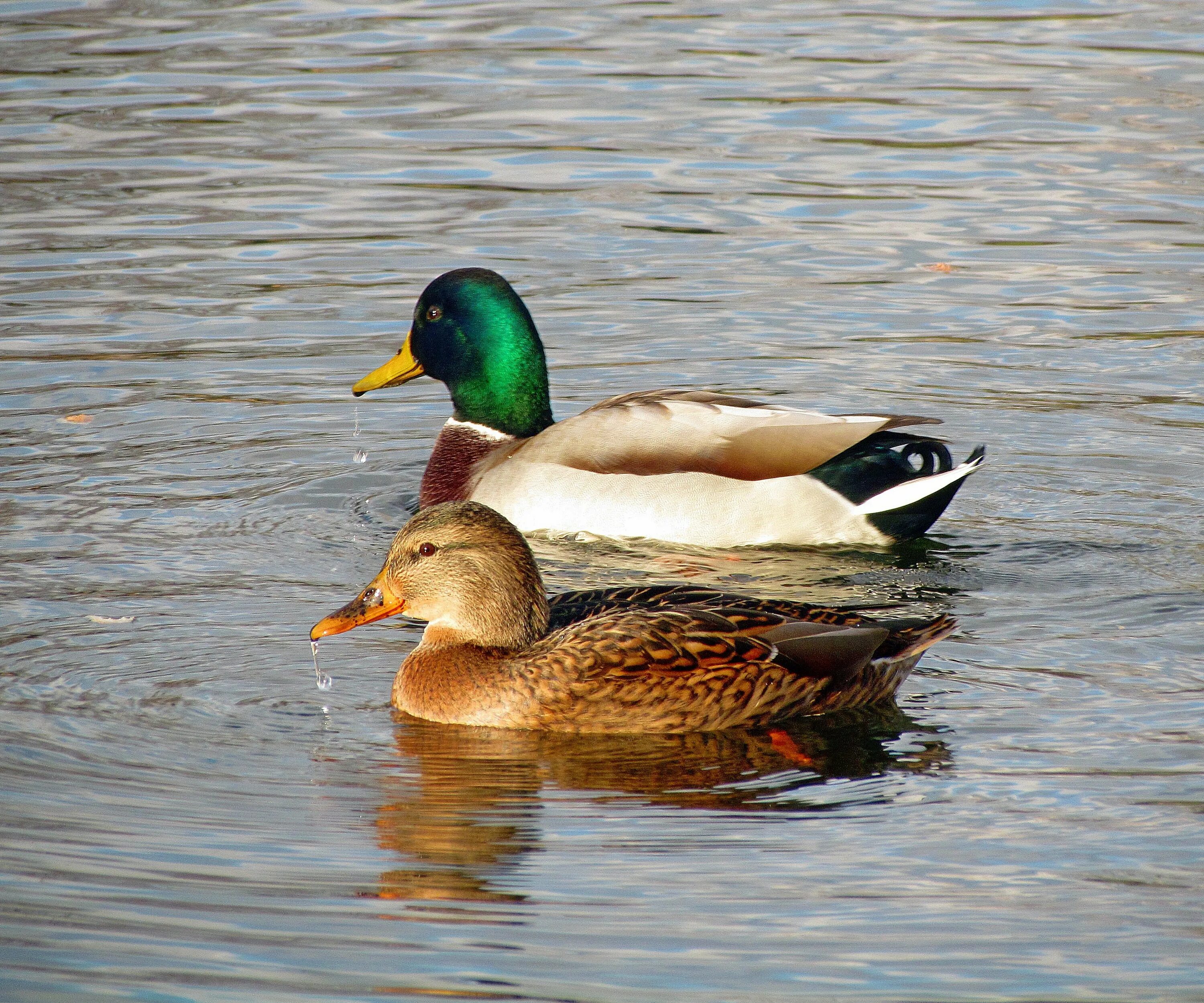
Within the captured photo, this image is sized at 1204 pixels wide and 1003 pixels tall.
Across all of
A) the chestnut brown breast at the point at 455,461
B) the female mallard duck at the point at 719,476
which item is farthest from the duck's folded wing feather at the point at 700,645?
the chestnut brown breast at the point at 455,461

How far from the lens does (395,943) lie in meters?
A: 4.88

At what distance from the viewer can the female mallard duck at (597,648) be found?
658 centimetres

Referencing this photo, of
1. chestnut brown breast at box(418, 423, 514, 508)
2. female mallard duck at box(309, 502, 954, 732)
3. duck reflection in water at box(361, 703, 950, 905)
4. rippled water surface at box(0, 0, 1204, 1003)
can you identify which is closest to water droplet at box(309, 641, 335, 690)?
rippled water surface at box(0, 0, 1204, 1003)

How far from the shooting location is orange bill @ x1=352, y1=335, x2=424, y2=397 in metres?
10.2

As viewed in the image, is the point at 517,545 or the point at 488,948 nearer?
the point at 488,948

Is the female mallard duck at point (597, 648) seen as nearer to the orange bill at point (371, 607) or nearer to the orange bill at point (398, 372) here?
the orange bill at point (371, 607)

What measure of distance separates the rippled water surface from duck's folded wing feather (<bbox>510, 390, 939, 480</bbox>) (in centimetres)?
45

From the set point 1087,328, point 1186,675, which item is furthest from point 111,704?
point 1087,328

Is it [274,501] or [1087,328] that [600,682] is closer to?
[274,501]

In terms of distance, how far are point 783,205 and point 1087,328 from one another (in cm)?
313

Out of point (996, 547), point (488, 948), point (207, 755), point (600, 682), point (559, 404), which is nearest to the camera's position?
point (488, 948)

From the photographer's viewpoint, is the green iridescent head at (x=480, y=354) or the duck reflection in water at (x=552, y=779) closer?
the duck reflection in water at (x=552, y=779)

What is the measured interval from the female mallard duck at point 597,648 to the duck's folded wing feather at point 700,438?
2234 millimetres

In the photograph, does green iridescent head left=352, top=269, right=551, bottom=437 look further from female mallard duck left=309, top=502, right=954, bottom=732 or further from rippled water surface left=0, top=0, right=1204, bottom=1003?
female mallard duck left=309, top=502, right=954, bottom=732
